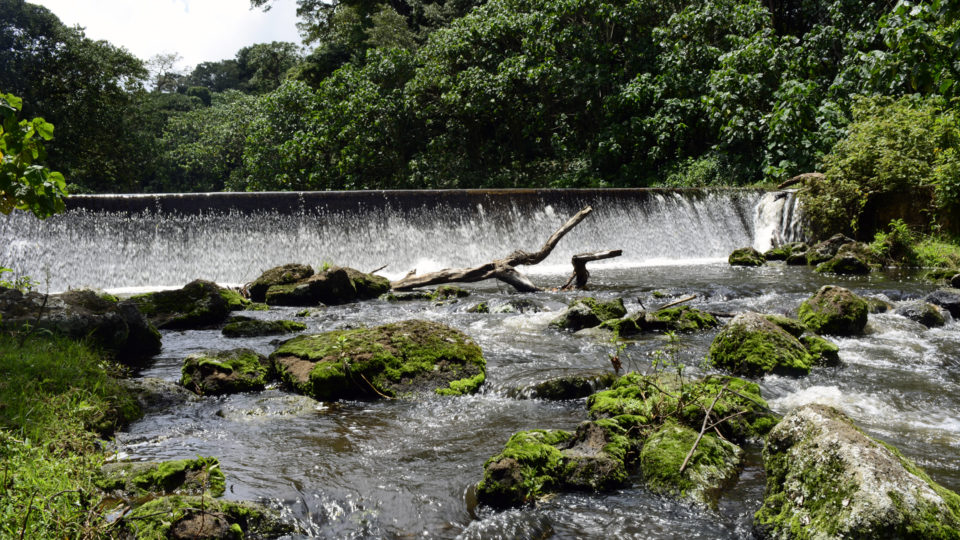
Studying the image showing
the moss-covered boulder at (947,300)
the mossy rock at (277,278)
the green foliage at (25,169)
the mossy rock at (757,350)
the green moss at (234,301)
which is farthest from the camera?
the mossy rock at (277,278)

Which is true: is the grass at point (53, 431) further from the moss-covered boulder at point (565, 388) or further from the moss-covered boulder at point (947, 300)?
the moss-covered boulder at point (947, 300)

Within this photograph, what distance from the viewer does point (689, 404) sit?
174 inches

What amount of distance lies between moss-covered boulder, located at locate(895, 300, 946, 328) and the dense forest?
9.70m

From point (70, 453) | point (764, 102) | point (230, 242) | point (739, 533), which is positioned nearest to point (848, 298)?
point (739, 533)

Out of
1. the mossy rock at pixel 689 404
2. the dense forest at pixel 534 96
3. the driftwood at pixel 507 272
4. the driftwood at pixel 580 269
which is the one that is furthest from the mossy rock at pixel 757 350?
the dense forest at pixel 534 96

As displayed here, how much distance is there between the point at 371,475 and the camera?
4.07 m

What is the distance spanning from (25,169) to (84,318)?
322cm

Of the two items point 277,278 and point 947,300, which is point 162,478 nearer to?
point 277,278

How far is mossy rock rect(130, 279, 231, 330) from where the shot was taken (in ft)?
29.0

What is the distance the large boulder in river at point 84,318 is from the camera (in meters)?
6.05

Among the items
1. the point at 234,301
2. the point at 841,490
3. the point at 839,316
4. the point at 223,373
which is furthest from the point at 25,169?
the point at 839,316

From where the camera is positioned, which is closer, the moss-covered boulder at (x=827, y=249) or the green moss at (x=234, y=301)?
the green moss at (x=234, y=301)

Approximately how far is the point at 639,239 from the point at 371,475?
13615 mm

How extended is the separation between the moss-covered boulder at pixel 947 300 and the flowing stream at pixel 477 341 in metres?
0.33
